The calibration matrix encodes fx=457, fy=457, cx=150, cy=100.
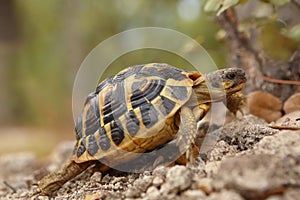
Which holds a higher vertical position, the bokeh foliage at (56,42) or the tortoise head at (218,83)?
the bokeh foliage at (56,42)

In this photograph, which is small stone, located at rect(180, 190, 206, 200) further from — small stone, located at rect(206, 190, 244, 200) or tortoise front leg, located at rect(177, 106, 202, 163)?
tortoise front leg, located at rect(177, 106, 202, 163)

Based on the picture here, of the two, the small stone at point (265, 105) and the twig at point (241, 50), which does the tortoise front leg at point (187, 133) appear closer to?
the small stone at point (265, 105)

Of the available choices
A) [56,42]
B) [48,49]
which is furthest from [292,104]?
[48,49]

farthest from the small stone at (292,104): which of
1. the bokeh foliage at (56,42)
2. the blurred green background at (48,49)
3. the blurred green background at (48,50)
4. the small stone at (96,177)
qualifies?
the bokeh foliage at (56,42)

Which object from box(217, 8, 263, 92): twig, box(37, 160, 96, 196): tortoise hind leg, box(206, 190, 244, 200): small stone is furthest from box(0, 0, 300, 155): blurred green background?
box(206, 190, 244, 200): small stone

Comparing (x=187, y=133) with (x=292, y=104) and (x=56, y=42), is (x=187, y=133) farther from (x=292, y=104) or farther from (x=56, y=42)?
(x=56, y=42)

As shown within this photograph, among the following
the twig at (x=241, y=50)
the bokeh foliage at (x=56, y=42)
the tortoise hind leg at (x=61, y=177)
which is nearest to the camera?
the tortoise hind leg at (x=61, y=177)

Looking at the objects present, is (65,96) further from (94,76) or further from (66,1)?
(94,76)
